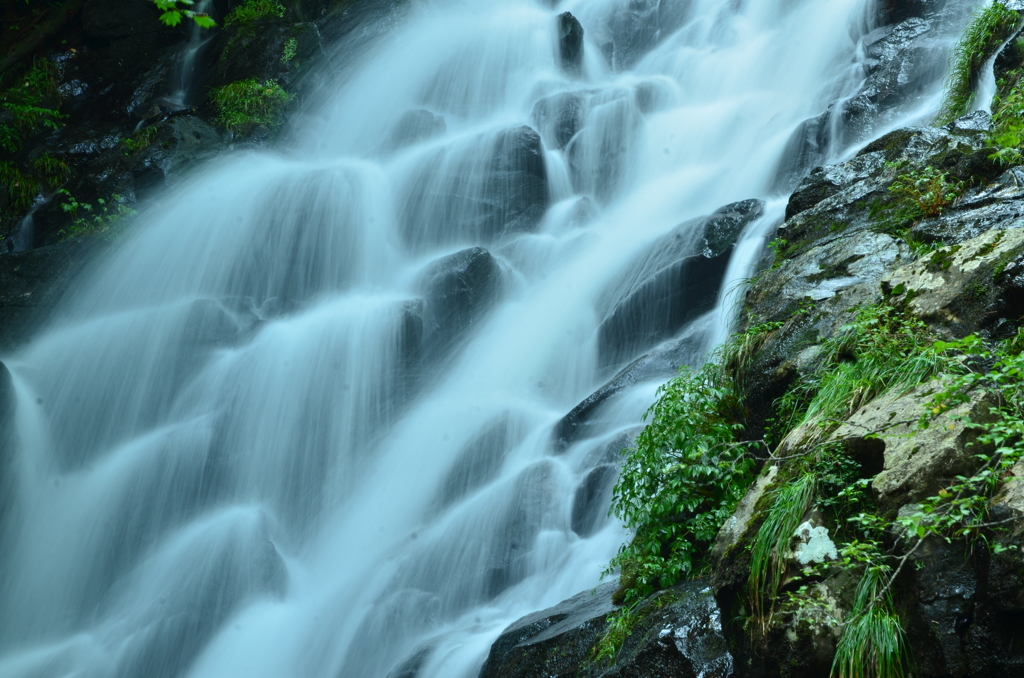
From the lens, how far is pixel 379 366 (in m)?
9.94

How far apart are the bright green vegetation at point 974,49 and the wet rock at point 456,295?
5.98m

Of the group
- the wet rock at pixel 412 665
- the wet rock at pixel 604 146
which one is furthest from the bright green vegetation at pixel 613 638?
the wet rock at pixel 604 146

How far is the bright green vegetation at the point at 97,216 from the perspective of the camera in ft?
40.6

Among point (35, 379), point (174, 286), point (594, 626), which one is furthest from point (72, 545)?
point (594, 626)

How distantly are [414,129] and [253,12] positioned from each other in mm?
5302

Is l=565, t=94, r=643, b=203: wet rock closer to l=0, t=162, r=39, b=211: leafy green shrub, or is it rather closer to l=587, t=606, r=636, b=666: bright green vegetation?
l=587, t=606, r=636, b=666: bright green vegetation

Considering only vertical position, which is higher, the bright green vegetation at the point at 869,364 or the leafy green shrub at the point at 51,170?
the leafy green shrub at the point at 51,170

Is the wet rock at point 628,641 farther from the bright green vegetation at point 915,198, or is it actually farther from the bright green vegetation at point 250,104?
the bright green vegetation at point 250,104

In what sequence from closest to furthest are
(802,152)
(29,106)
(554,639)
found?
(554,639) → (802,152) → (29,106)

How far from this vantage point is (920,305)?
4.25 meters

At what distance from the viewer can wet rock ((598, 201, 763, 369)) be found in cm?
883

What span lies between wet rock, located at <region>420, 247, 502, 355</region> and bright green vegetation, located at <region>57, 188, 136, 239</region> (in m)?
5.69

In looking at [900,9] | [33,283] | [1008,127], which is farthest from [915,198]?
[33,283]

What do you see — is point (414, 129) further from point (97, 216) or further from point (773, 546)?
point (773, 546)
